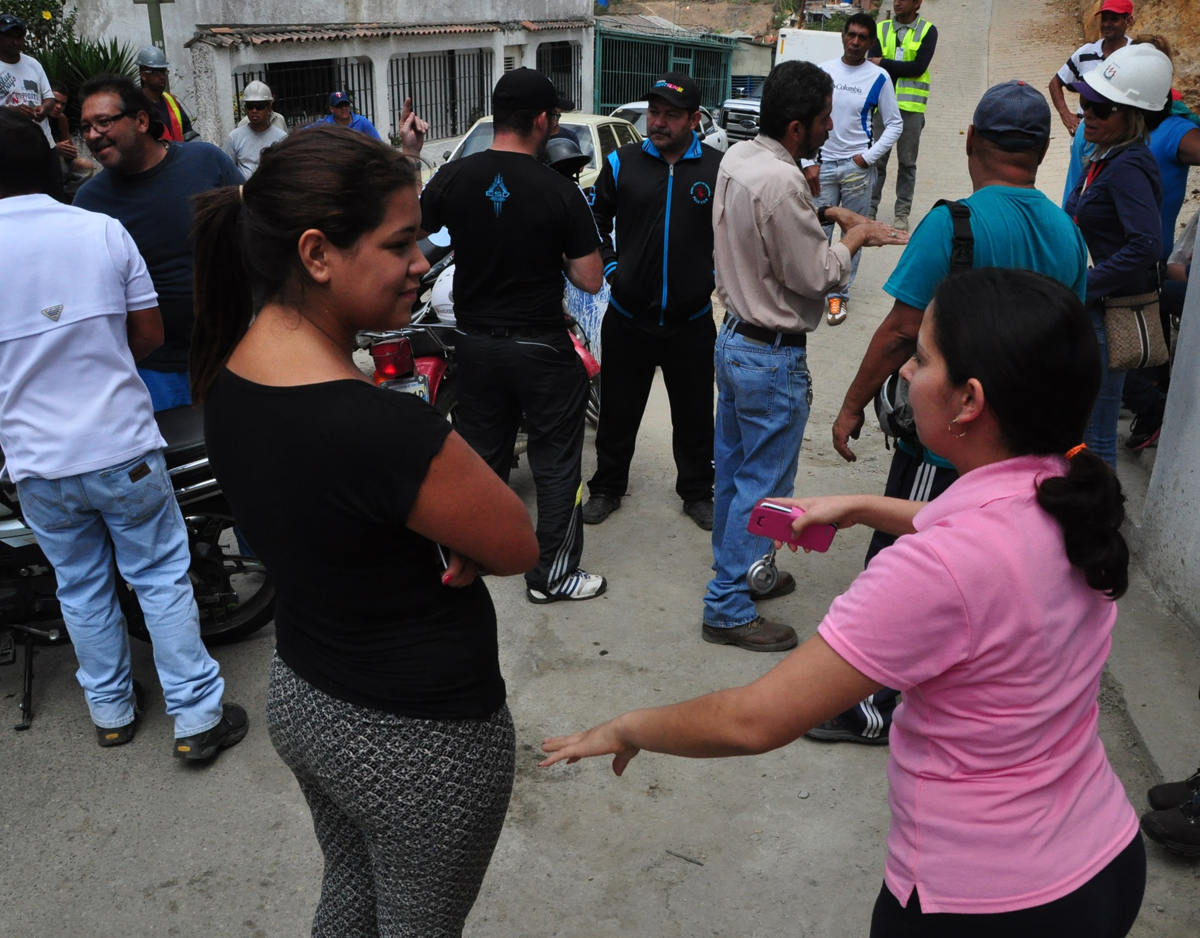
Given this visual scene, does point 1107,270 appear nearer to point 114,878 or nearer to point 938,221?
point 938,221

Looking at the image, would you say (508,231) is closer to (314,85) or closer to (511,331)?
(511,331)

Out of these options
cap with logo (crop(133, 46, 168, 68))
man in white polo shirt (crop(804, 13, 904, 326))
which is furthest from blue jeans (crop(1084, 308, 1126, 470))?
cap with logo (crop(133, 46, 168, 68))

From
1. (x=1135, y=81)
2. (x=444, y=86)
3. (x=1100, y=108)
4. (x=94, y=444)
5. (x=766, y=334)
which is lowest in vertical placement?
(x=444, y=86)

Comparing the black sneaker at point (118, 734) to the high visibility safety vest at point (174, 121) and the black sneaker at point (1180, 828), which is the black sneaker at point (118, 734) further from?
the high visibility safety vest at point (174, 121)

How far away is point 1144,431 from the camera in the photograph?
5684 millimetres

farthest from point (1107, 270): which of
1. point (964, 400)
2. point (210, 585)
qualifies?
point (210, 585)

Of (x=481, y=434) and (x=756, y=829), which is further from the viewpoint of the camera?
(x=481, y=434)

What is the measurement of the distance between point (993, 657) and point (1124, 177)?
10.8 ft

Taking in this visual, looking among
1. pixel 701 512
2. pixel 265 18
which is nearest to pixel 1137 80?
pixel 701 512

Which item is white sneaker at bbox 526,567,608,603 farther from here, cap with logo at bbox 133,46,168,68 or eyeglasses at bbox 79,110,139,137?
cap with logo at bbox 133,46,168,68

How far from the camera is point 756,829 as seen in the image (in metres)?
3.20

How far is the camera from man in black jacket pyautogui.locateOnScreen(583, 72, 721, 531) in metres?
4.75

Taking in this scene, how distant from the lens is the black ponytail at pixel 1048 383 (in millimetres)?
1464

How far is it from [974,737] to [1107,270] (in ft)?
10.4
